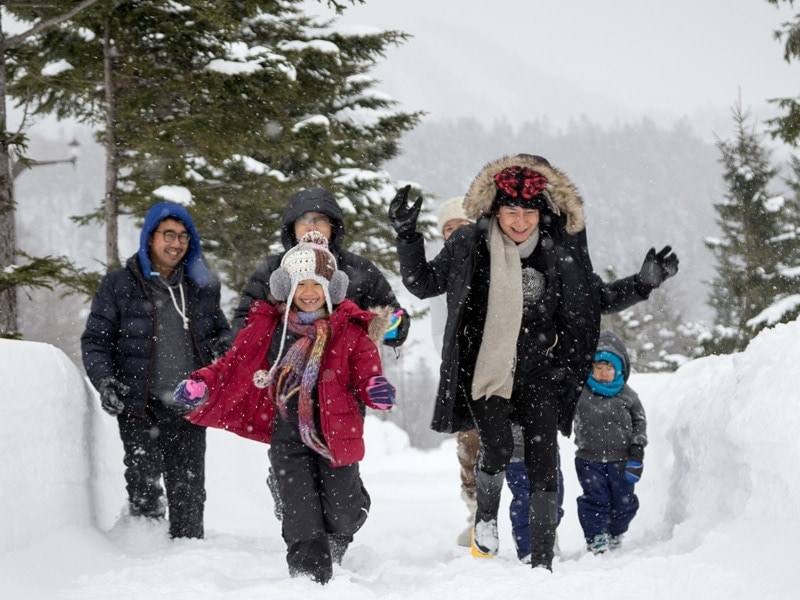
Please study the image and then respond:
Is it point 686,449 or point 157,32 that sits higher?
point 157,32

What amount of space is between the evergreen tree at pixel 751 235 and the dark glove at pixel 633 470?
1892 centimetres

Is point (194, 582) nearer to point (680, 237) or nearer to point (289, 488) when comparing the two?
point (289, 488)

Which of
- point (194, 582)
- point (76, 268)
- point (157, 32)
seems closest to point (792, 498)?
point (194, 582)

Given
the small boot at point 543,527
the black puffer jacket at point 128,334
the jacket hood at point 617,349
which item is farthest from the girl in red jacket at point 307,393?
the jacket hood at point 617,349

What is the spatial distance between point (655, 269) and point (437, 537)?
358cm

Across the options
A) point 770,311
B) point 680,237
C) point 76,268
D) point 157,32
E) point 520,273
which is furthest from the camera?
point 680,237

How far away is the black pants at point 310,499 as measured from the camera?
400 centimetres

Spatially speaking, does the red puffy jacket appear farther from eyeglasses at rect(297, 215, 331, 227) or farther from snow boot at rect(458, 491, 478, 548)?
snow boot at rect(458, 491, 478, 548)

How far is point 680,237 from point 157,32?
123235 millimetres

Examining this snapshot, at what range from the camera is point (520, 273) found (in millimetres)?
4395

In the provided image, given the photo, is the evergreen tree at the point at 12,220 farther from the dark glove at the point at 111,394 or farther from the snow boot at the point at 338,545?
the snow boot at the point at 338,545

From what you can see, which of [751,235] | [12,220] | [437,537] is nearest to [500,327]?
[437,537]

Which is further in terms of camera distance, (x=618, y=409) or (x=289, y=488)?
(x=618, y=409)

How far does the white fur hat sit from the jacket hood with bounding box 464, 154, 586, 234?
2.93ft
